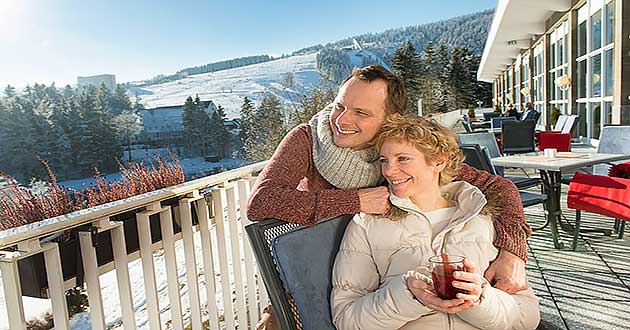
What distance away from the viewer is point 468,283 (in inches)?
42.4

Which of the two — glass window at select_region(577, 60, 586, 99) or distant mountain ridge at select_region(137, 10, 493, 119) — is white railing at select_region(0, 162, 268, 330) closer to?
distant mountain ridge at select_region(137, 10, 493, 119)

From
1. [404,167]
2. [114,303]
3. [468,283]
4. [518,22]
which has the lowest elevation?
[114,303]

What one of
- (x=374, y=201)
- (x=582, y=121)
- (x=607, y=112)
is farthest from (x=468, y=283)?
(x=582, y=121)

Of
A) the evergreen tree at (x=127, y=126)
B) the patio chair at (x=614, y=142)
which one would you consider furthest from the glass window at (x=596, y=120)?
the evergreen tree at (x=127, y=126)

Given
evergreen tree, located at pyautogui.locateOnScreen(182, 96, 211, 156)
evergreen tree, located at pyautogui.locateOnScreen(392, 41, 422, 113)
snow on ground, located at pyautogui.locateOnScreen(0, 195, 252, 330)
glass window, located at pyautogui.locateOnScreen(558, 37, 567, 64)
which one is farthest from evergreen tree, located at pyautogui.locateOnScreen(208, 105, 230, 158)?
evergreen tree, located at pyautogui.locateOnScreen(392, 41, 422, 113)

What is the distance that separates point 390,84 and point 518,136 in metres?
6.65

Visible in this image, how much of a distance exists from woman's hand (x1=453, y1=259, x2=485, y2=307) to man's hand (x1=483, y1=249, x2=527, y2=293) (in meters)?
0.26

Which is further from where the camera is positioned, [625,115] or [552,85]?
[552,85]

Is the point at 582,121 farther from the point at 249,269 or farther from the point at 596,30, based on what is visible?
the point at 249,269

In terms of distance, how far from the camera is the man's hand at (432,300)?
3.56 feet

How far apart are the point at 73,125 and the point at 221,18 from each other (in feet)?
39.7

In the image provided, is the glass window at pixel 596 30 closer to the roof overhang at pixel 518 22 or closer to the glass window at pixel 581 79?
the glass window at pixel 581 79

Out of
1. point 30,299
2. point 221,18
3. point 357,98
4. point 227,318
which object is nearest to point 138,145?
point 227,318

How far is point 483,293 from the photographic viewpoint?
1154 mm
